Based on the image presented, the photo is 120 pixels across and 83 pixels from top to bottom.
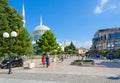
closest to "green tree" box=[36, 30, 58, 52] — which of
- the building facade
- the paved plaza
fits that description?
the building facade

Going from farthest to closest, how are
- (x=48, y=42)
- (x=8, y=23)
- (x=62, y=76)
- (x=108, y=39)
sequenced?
(x=108, y=39)
(x=48, y=42)
(x=8, y=23)
(x=62, y=76)

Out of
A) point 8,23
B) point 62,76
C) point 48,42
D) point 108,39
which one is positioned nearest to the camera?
point 62,76

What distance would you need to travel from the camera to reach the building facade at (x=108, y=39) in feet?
A: 341

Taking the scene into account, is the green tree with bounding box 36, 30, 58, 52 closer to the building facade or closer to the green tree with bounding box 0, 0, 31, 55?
the green tree with bounding box 0, 0, 31, 55

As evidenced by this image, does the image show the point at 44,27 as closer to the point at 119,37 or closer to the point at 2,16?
the point at 119,37

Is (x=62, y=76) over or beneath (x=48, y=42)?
beneath

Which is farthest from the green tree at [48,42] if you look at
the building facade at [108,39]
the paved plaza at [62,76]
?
the paved plaza at [62,76]

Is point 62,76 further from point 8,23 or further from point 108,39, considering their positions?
point 108,39

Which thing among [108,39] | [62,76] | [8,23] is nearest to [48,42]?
[8,23]

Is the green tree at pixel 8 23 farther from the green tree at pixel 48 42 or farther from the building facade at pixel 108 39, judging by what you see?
the building facade at pixel 108 39

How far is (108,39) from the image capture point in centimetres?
11256

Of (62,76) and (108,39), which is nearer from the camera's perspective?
(62,76)

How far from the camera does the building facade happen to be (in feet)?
341

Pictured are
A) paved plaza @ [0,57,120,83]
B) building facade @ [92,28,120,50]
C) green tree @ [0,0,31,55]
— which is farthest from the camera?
building facade @ [92,28,120,50]
